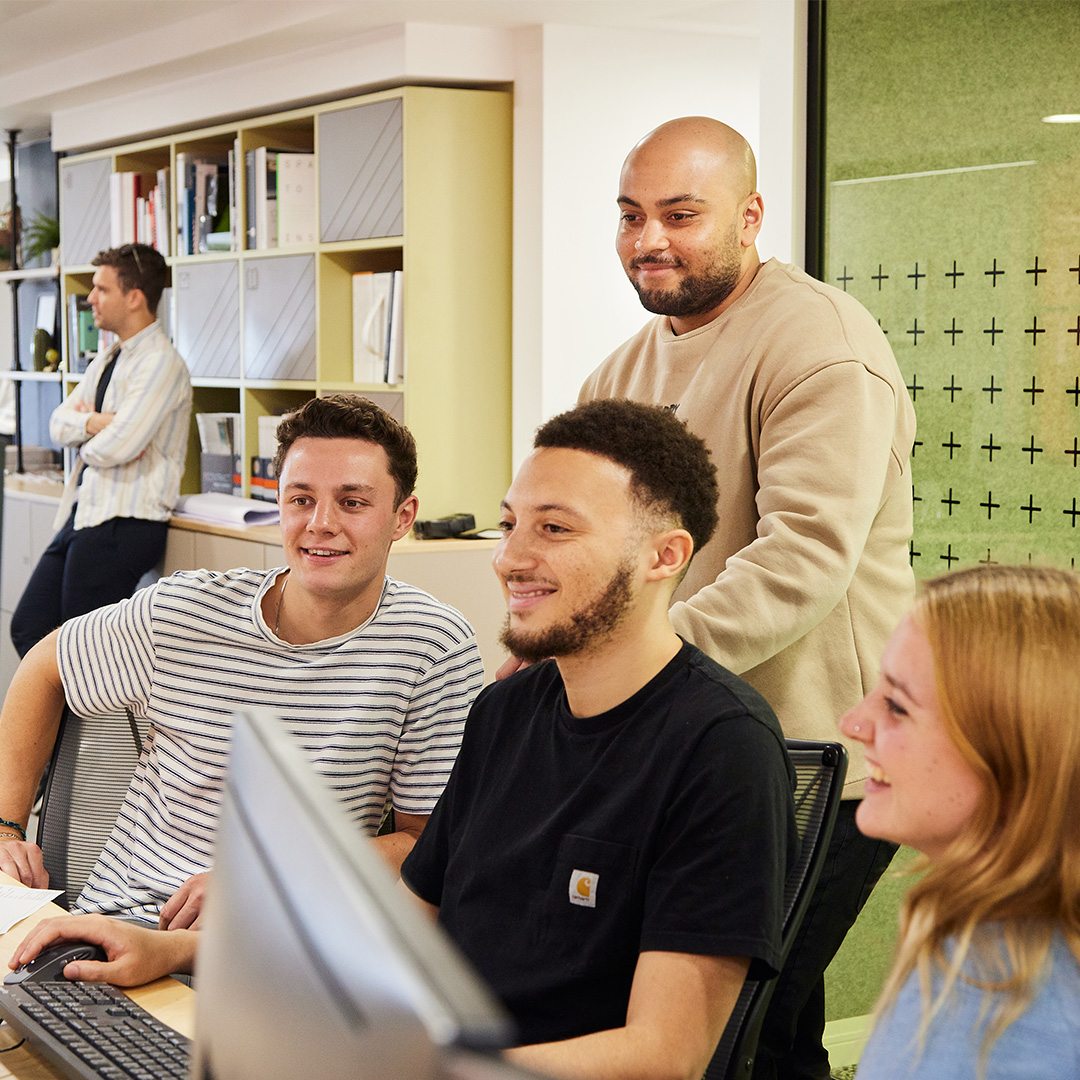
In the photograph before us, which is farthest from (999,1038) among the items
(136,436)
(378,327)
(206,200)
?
(206,200)

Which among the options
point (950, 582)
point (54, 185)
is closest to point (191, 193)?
point (54, 185)

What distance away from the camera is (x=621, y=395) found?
83.3 inches

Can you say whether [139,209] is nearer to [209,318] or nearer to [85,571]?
[209,318]

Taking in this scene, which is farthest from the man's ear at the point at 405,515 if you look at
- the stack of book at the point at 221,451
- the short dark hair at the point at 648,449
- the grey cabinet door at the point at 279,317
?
the stack of book at the point at 221,451

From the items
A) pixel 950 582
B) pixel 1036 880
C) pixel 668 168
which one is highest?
pixel 668 168

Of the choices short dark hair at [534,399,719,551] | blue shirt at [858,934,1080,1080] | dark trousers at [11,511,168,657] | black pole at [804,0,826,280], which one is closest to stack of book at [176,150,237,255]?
dark trousers at [11,511,168,657]

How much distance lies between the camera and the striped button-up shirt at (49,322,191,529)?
4.44m

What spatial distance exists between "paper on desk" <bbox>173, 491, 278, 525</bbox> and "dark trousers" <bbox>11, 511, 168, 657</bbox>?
120 mm

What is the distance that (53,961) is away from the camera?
1320 millimetres

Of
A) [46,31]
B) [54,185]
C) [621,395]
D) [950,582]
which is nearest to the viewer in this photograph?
[950,582]

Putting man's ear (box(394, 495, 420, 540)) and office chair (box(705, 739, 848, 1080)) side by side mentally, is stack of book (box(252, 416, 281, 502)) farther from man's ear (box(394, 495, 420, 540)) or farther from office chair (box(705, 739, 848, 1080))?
office chair (box(705, 739, 848, 1080))

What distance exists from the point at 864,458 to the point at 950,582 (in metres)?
0.81

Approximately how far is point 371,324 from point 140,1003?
3273 millimetres

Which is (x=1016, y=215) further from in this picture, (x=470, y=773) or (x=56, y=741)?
(x=56, y=741)
